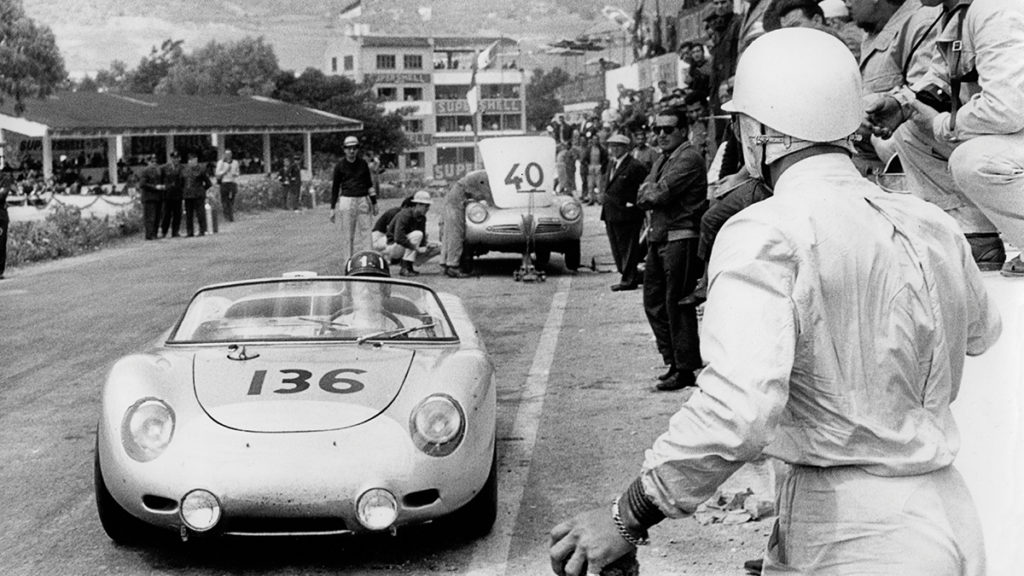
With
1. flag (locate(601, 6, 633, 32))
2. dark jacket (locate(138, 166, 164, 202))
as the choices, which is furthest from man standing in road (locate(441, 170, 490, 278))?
flag (locate(601, 6, 633, 32))

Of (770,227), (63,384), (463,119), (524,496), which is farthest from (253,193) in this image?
(463,119)

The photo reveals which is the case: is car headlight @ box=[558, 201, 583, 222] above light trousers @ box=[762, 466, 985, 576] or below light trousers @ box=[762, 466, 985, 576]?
below

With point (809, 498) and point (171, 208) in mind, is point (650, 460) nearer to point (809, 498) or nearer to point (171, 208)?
point (809, 498)

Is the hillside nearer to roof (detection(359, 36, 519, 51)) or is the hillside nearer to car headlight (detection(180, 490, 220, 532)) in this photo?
roof (detection(359, 36, 519, 51))

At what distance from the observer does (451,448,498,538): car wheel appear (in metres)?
6.12

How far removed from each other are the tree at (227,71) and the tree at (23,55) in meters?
34.9

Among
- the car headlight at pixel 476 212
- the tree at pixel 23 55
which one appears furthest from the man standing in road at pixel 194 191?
the tree at pixel 23 55

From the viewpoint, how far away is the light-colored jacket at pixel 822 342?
2.45 m

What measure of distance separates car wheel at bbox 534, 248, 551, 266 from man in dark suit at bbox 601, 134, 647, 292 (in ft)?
6.98

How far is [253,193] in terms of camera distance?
143ft

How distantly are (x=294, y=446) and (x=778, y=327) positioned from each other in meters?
3.50

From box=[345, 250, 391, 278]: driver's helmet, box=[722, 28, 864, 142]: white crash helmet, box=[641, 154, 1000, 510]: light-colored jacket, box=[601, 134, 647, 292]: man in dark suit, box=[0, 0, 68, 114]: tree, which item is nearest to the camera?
box=[641, 154, 1000, 510]: light-colored jacket

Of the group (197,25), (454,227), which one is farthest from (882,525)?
(197,25)

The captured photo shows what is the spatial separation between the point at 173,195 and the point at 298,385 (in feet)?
80.0
